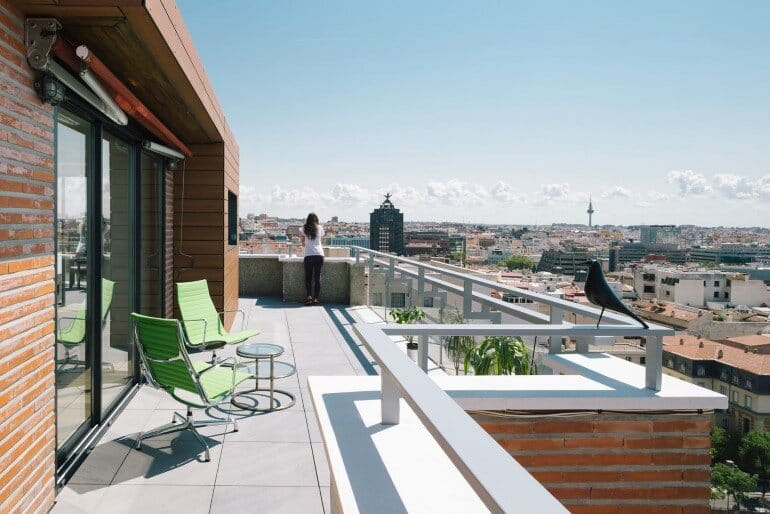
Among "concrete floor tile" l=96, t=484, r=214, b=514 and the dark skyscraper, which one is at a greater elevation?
the dark skyscraper

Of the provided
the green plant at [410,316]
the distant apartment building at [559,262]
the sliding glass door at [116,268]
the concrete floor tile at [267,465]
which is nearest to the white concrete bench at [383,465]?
the concrete floor tile at [267,465]

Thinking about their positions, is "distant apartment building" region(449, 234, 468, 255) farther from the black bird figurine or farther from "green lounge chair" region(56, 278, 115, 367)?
the black bird figurine

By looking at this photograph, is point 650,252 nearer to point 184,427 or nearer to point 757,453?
point 757,453

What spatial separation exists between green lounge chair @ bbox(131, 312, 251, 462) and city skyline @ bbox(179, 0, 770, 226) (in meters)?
1.98

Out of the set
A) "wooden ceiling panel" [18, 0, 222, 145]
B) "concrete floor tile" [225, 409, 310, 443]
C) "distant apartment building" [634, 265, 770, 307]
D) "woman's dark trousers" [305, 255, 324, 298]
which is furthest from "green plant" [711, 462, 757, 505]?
"wooden ceiling panel" [18, 0, 222, 145]

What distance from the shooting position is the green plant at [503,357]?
11.4ft

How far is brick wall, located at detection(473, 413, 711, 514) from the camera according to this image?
103 inches

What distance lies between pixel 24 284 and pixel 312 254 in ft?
22.2

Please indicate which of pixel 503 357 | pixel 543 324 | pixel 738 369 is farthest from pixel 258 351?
pixel 738 369

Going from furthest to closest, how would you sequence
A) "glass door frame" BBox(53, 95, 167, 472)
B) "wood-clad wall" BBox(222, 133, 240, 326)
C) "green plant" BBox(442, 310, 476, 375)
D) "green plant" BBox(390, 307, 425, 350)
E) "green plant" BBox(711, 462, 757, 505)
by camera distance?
"green plant" BBox(711, 462, 757, 505)
"wood-clad wall" BBox(222, 133, 240, 326)
"green plant" BBox(390, 307, 425, 350)
"green plant" BBox(442, 310, 476, 375)
"glass door frame" BBox(53, 95, 167, 472)

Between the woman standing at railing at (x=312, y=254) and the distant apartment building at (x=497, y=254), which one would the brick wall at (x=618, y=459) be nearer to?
the woman standing at railing at (x=312, y=254)

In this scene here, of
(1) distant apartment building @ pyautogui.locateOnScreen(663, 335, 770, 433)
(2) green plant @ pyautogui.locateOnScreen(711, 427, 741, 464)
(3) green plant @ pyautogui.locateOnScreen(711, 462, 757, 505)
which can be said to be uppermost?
(1) distant apartment building @ pyautogui.locateOnScreen(663, 335, 770, 433)

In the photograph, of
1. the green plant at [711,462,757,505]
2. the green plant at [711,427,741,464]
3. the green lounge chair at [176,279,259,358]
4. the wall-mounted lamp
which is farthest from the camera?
the green plant at [711,427,741,464]

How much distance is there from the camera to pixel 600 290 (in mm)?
2648
